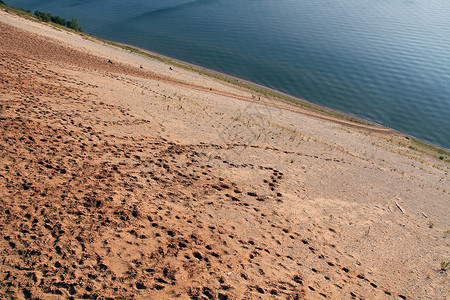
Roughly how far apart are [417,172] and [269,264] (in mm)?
15305

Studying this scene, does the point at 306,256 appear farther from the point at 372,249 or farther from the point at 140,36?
the point at 140,36

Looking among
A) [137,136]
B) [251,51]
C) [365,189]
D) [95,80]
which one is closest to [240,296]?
[137,136]

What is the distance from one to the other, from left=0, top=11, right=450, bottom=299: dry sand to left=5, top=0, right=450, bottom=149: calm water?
2289cm

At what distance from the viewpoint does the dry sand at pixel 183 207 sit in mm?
5656

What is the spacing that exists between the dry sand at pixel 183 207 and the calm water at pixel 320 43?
22.9 metres

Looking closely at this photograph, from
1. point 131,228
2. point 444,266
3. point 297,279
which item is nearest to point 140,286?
point 131,228

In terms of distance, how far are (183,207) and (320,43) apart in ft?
164

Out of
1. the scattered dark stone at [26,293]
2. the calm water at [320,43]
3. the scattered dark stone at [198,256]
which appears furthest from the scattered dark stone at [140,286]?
the calm water at [320,43]

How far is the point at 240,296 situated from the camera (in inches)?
220

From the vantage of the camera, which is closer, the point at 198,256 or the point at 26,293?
the point at 26,293

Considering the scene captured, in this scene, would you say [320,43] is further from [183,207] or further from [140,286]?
[140,286]

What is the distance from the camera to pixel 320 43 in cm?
5091

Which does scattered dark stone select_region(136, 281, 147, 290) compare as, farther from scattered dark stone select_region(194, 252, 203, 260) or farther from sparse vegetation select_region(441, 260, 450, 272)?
sparse vegetation select_region(441, 260, 450, 272)

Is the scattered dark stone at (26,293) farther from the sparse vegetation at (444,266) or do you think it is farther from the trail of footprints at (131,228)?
the sparse vegetation at (444,266)
